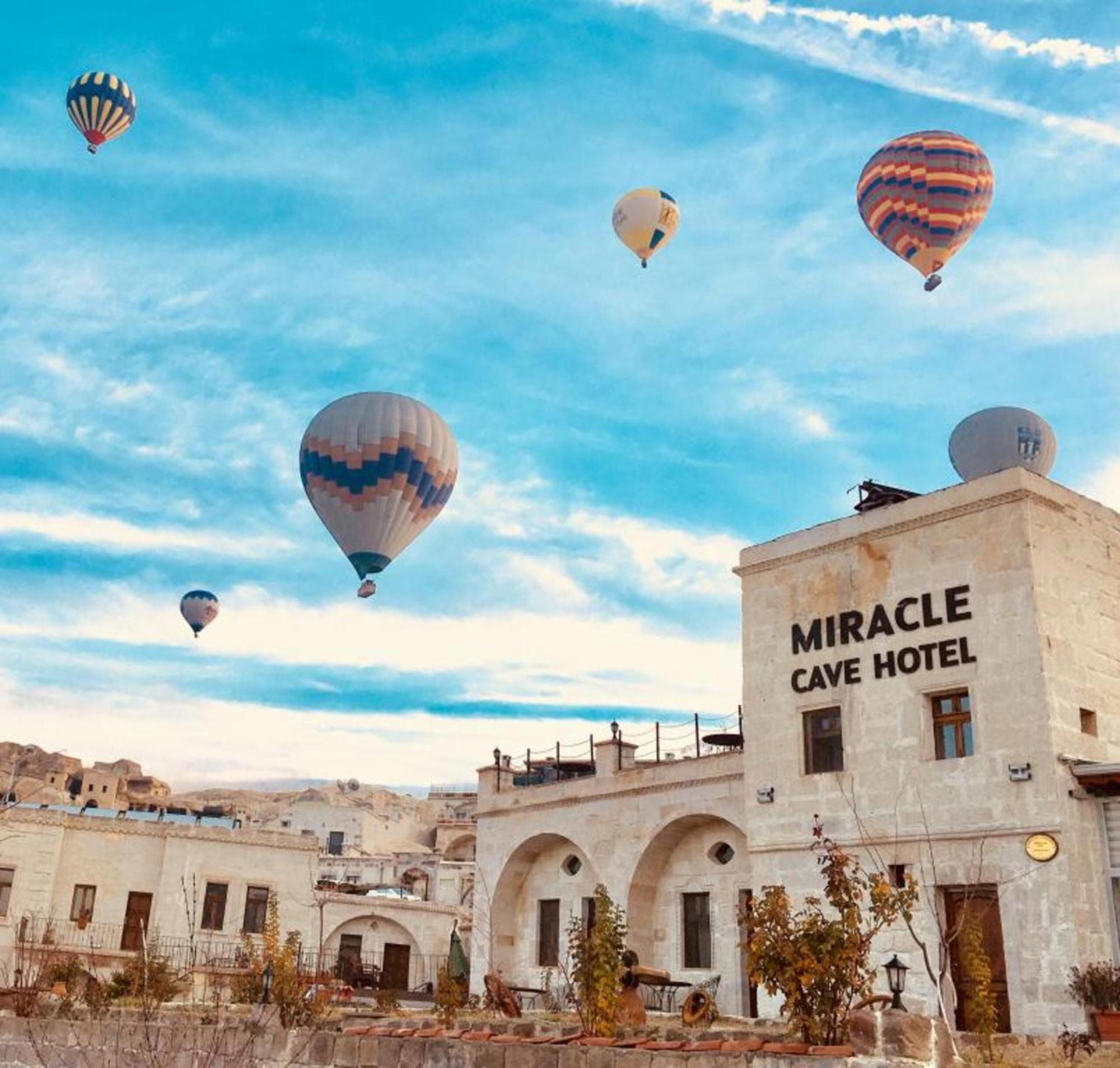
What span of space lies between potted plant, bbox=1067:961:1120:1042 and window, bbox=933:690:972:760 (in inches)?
140

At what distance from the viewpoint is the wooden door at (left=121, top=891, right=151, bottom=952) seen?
122 ft

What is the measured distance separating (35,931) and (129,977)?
1510 centimetres

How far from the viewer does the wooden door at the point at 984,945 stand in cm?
1797

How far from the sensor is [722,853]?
26672 millimetres

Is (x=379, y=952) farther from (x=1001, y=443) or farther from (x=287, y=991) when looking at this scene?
(x=287, y=991)

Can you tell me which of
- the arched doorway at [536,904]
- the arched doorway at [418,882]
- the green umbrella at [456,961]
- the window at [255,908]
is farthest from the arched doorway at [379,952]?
the arched doorway at [536,904]

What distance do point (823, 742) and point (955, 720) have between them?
2.54 metres

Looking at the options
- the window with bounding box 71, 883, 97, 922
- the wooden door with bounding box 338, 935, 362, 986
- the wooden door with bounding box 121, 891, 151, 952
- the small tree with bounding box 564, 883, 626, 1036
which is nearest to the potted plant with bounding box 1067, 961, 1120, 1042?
the small tree with bounding box 564, 883, 626, 1036

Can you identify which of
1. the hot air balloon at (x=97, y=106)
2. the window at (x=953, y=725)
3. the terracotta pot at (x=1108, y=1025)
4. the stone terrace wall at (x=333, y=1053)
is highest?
the hot air balloon at (x=97, y=106)

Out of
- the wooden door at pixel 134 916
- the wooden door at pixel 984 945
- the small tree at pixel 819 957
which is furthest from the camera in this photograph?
the wooden door at pixel 134 916

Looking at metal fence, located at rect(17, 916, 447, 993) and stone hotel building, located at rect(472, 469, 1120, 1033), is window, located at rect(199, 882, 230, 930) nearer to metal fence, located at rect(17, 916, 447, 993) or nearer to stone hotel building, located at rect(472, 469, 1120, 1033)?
metal fence, located at rect(17, 916, 447, 993)

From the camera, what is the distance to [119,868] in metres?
37.9

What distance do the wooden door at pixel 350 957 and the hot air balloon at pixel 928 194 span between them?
29534 mm

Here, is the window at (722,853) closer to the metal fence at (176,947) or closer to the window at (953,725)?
the window at (953,725)
